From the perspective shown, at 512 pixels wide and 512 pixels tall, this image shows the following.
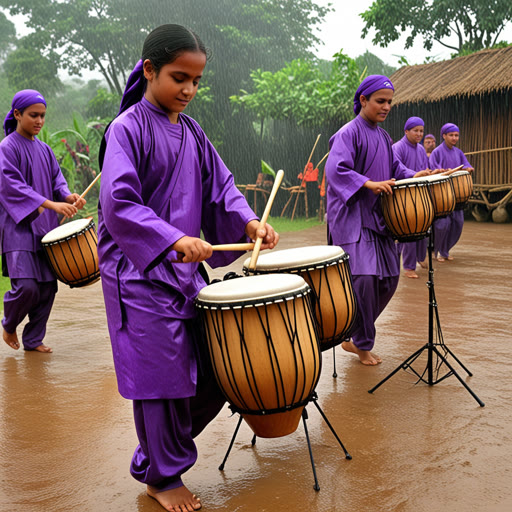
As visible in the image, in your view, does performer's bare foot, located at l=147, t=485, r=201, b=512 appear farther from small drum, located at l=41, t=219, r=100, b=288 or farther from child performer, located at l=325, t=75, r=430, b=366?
small drum, located at l=41, t=219, r=100, b=288

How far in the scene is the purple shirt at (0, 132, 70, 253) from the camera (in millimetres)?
5172

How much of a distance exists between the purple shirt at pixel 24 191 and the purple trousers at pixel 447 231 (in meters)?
5.66

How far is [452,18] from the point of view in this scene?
Answer: 19.7 meters

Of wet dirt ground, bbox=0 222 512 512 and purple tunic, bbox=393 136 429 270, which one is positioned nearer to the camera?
wet dirt ground, bbox=0 222 512 512

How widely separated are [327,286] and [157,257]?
1123mm

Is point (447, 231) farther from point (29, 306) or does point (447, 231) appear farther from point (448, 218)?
point (29, 306)

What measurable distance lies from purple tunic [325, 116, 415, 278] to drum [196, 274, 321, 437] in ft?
6.43

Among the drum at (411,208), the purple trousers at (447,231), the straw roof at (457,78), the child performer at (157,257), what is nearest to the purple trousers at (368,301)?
the drum at (411,208)

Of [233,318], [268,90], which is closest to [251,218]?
[233,318]

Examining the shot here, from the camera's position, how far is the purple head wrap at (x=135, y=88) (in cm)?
301

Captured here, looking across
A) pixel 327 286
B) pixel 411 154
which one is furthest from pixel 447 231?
pixel 327 286

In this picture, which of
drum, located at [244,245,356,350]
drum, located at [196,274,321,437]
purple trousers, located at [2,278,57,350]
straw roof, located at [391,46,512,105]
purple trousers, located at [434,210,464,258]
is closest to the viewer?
drum, located at [196,274,321,437]

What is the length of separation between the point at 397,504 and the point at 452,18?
19.1 meters

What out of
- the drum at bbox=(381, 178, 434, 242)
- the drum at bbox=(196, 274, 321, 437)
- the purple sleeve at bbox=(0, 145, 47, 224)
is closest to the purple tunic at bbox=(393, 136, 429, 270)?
the drum at bbox=(381, 178, 434, 242)
